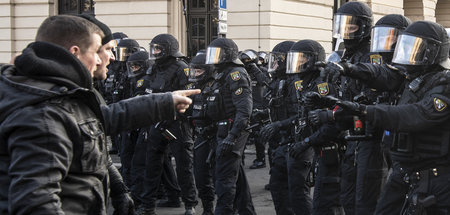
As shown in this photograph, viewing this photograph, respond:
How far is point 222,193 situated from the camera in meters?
6.38

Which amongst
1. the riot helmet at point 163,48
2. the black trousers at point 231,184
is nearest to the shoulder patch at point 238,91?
the black trousers at point 231,184

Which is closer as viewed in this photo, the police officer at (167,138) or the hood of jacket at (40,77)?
the hood of jacket at (40,77)

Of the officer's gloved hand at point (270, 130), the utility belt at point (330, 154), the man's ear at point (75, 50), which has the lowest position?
the utility belt at point (330, 154)

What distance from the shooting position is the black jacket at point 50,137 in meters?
2.28

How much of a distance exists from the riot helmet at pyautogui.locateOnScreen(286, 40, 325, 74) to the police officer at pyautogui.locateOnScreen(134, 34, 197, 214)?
1.81 meters

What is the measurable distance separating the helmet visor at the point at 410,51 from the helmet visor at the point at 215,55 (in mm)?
2707

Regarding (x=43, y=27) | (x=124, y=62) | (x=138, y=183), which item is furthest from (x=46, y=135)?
(x=124, y=62)

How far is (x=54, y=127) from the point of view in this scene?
2363mm

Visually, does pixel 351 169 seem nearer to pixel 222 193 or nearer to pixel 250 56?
pixel 222 193

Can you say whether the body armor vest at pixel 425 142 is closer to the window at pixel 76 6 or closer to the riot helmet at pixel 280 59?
the riot helmet at pixel 280 59

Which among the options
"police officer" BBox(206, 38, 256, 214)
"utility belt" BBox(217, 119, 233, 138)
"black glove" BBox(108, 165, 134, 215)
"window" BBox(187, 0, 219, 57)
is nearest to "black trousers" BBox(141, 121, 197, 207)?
"police officer" BBox(206, 38, 256, 214)

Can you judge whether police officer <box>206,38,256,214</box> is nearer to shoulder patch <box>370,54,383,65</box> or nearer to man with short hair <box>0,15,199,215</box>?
shoulder patch <box>370,54,383,65</box>

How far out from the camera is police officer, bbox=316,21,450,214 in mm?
4141

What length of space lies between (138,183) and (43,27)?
5.14m
